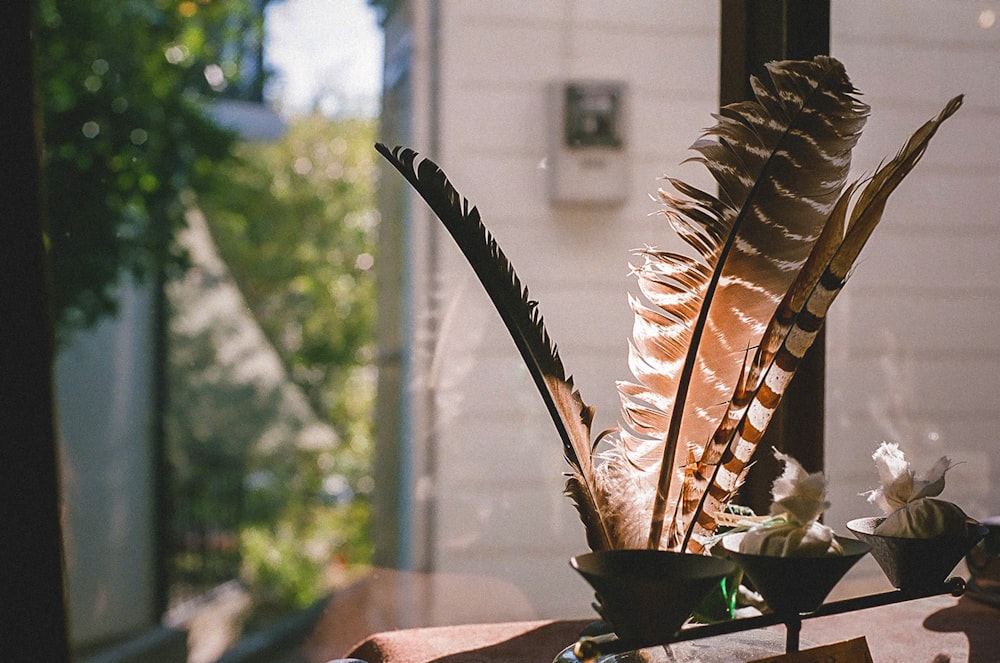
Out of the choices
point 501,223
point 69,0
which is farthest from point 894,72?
point 69,0

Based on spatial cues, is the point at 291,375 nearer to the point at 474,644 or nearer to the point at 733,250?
the point at 474,644

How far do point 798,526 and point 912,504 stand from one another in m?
0.18

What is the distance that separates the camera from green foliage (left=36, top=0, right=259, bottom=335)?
2.41 metres

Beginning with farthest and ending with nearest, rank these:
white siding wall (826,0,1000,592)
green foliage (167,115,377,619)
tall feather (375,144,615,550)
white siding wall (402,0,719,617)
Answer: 1. green foliage (167,115,377,619)
2. white siding wall (402,0,719,617)
3. white siding wall (826,0,1000,592)
4. tall feather (375,144,615,550)

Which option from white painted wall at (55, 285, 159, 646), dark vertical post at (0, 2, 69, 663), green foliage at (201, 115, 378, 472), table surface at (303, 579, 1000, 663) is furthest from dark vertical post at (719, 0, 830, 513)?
green foliage at (201, 115, 378, 472)

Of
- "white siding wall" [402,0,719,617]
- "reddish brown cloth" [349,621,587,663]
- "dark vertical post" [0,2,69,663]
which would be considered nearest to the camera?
"dark vertical post" [0,2,69,663]

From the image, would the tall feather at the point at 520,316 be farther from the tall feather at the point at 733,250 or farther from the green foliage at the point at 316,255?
the green foliage at the point at 316,255

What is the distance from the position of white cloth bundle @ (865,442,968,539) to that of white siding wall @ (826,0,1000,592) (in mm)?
598

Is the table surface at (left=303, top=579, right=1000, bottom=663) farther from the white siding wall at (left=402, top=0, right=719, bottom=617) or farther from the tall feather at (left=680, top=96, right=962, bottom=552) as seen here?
the white siding wall at (left=402, top=0, right=719, bottom=617)

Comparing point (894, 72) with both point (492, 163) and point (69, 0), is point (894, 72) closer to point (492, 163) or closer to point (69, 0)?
point (492, 163)

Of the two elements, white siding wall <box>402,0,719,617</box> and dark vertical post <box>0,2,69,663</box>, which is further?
white siding wall <box>402,0,719,617</box>

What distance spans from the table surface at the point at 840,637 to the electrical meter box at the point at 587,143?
835 mm

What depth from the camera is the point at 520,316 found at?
2.48 ft

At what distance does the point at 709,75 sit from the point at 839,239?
0.85 metres
